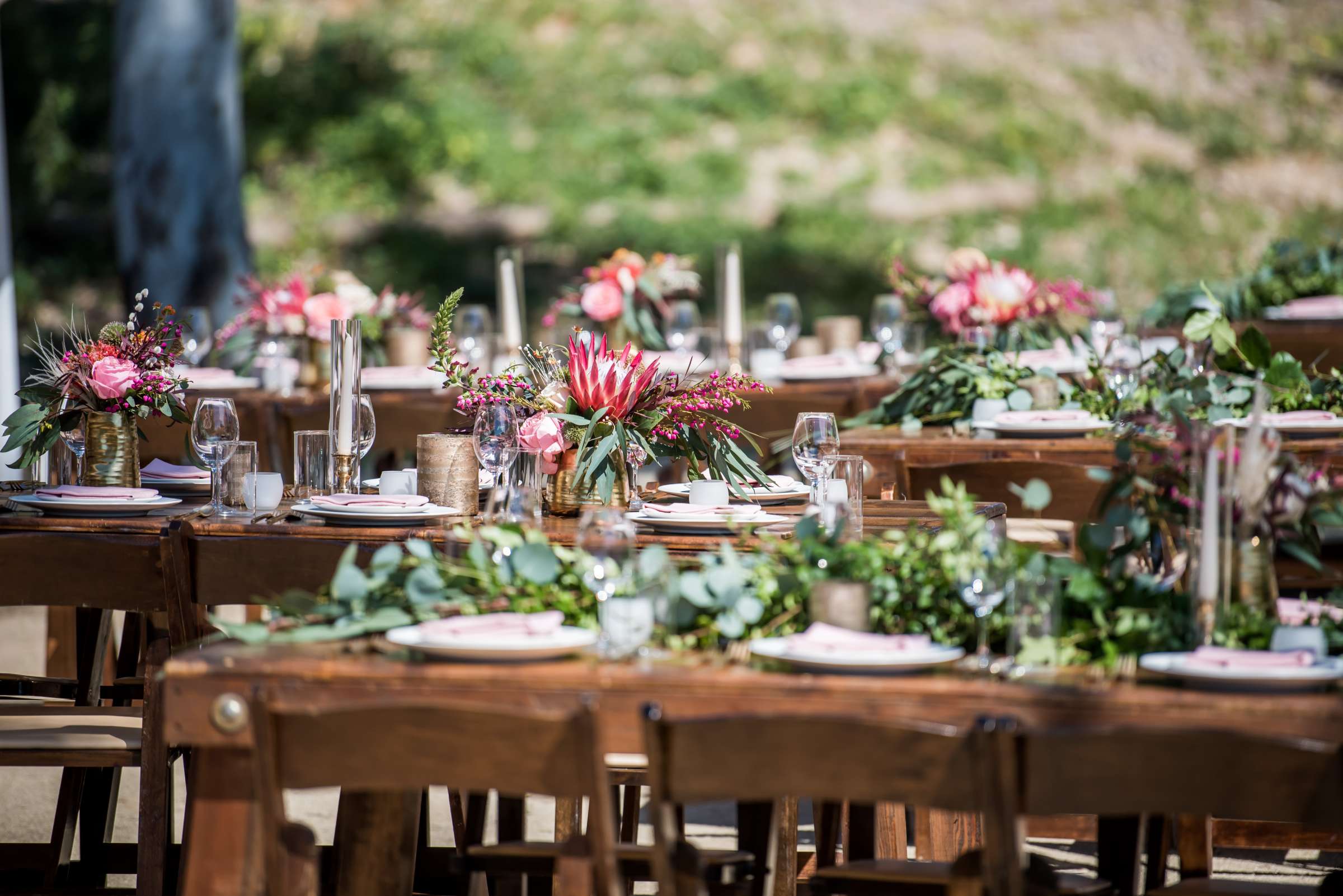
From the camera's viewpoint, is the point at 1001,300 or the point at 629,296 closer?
the point at 1001,300

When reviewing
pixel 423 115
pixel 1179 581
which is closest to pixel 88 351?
pixel 1179 581

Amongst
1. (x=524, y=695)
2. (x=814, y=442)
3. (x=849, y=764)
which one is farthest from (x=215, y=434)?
(x=849, y=764)

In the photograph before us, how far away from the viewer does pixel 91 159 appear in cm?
1388

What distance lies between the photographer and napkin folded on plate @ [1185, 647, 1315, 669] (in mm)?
1909

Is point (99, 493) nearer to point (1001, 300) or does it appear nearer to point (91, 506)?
point (91, 506)

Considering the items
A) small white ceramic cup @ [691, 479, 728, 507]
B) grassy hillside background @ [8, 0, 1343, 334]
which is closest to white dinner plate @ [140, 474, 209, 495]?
small white ceramic cup @ [691, 479, 728, 507]

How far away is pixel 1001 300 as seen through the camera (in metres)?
4.89

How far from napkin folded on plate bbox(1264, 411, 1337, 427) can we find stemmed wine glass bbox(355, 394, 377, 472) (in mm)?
1883

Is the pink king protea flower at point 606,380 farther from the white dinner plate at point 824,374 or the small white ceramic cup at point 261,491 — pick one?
the white dinner plate at point 824,374

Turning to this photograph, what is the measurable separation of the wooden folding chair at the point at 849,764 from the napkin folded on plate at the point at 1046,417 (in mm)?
2187

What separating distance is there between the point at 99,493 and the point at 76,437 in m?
0.25

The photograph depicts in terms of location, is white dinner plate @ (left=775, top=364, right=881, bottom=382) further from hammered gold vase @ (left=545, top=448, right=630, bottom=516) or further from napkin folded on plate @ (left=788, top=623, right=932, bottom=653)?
napkin folded on plate @ (left=788, top=623, right=932, bottom=653)

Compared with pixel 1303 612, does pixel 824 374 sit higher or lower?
higher

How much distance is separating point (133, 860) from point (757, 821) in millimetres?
1375
